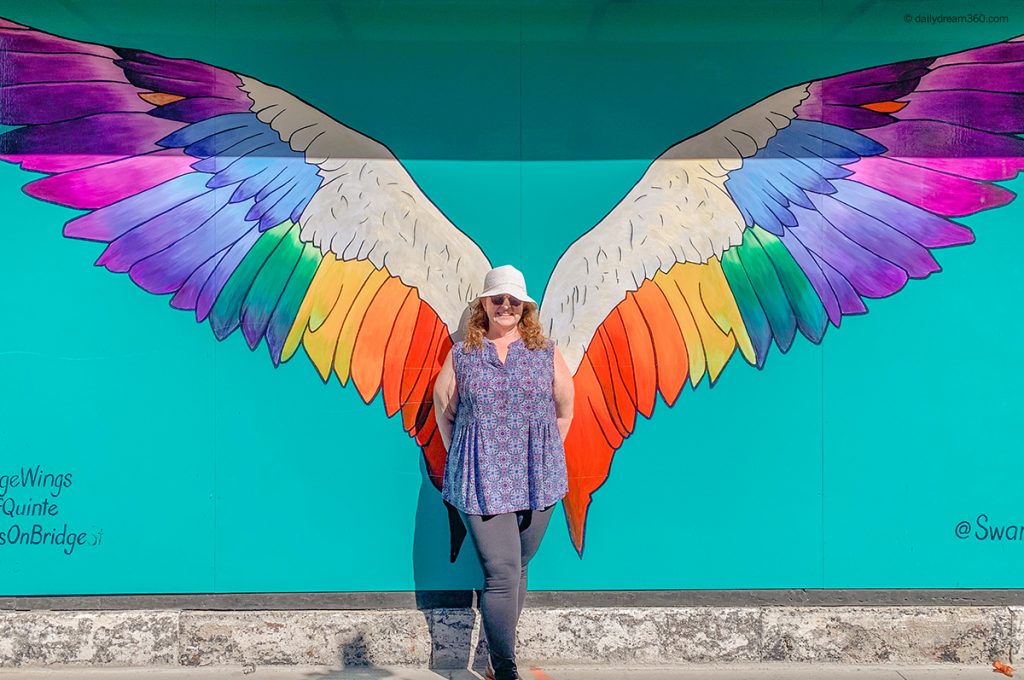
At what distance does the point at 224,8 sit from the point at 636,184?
7.03 ft

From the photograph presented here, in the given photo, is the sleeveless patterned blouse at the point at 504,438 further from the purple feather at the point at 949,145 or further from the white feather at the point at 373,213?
the purple feather at the point at 949,145

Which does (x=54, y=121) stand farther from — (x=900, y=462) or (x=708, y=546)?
(x=900, y=462)

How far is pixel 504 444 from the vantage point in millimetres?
3662

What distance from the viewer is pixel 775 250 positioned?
4.21 m

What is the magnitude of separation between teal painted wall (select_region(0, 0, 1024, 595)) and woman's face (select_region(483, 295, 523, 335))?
0.44 m

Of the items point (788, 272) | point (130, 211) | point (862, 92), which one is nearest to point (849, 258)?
point (788, 272)

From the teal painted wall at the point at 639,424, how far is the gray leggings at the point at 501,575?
52 centimetres

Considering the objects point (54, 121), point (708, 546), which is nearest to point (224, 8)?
point (54, 121)

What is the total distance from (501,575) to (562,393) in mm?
819

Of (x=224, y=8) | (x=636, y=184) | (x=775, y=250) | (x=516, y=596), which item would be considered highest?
(x=224, y=8)

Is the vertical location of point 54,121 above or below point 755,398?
above

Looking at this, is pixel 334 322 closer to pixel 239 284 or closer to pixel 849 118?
pixel 239 284

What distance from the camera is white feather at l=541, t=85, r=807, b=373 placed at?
13.8 feet

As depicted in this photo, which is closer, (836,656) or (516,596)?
(516,596)
